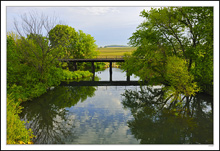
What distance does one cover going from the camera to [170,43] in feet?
91.8

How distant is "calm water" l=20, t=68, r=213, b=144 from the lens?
13734mm

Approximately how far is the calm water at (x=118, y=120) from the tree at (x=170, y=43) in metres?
3.90

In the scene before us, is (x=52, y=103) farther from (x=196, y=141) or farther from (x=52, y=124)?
(x=196, y=141)

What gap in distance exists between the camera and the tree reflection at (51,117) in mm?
14196

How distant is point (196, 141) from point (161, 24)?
17434 millimetres

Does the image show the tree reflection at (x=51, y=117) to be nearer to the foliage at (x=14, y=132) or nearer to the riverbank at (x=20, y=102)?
the riverbank at (x=20, y=102)

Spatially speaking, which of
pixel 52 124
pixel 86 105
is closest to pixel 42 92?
pixel 86 105

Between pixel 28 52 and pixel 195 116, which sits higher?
pixel 28 52

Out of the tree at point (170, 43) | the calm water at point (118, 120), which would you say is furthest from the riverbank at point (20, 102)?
the tree at point (170, 43)

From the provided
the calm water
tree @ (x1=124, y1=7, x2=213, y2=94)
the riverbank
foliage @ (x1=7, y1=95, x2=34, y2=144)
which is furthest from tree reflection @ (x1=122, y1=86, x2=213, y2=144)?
the riverbank

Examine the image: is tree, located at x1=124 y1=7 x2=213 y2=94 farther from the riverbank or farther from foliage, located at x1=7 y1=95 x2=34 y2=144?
foliage, located at x1=7 y1=95 x2=34 y2=144

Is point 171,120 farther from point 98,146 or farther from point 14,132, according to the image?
point 14,132

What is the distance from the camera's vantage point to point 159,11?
85.7ft

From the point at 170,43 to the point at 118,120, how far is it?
1581 centimetres
